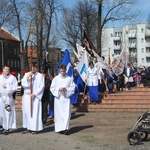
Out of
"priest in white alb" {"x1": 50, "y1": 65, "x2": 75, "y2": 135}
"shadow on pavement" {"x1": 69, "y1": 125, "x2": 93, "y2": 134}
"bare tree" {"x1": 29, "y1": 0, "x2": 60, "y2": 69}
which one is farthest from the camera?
"bare tree" {"x1": 29, "y1": 0, "x2": 60, "y2": 69}

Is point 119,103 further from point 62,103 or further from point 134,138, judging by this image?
point 134,138

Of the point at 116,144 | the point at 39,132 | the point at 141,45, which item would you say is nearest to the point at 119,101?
the point at 39,132

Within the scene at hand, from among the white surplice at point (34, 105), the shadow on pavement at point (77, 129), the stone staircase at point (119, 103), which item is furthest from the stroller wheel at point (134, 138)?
the stone staircase at point (119, 103)

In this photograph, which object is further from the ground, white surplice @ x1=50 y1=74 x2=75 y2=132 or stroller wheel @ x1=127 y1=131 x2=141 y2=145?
white surplice @ x1=50 y1=74 x2=75 y2=132

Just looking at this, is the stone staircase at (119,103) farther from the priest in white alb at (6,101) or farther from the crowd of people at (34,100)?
the priest in white alb at (6,101)

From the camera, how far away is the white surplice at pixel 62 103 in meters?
9.58

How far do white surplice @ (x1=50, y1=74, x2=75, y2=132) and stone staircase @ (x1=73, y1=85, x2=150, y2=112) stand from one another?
15.7 feet

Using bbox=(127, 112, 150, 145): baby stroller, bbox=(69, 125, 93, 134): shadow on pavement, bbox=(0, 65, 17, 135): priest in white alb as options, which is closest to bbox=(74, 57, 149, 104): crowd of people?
bbox=(69, 125, 93, 134): shadow on pavement

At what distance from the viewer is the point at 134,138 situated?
26.4 feet

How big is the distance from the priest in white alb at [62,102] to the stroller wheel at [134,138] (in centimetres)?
207

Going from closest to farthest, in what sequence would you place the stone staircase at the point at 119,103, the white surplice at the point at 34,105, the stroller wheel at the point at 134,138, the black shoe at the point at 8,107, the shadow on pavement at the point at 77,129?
the stroller wheel at the point at 134,138 → the white surplice at the point at 34,105 → the black shoe at the point at 8,107 → the shadow on pavement at the point at 77,129 → the stone staircase at the point at 119,103

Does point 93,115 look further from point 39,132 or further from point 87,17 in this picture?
point 87,17

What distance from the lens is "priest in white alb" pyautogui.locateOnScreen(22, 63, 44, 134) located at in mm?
9695

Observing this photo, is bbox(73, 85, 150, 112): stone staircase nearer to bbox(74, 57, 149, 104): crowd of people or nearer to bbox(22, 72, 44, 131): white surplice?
bbox(74, 57, 149, 104): crowd of people
